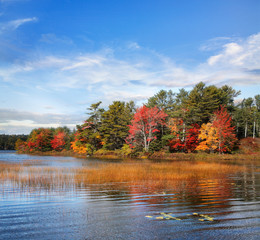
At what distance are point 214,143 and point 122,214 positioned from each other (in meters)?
45.9

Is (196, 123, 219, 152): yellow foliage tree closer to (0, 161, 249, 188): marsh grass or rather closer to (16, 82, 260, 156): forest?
(16, 82, 260, 156): forest

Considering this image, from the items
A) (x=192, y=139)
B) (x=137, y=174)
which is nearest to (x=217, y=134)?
(x=192, y=139)

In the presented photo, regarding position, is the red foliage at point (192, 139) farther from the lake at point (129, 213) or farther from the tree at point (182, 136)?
the lake at point (129, 213)

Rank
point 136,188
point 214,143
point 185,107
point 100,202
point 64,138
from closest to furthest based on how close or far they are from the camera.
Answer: point 100,202 → point 136,188 → point 214,143 → point 185,107 → point 64,138

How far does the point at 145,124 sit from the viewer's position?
52.6m

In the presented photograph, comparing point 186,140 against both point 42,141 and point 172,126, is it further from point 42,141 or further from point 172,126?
point 42,141

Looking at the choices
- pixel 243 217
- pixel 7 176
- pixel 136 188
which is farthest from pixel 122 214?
pixel 7 176

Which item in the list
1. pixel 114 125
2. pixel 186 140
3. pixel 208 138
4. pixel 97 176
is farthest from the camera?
pixel 114 125

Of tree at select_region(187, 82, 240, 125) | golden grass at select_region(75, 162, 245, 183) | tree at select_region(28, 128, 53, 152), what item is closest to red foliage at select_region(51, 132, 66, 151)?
tree at select_region(28, 128, 53, 152)

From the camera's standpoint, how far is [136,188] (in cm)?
1430

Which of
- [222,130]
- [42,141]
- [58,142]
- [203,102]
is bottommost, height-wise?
[58,142]

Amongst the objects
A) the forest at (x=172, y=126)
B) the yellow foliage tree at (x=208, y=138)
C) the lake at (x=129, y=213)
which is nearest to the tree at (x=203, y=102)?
the forest at (x=172, y=126)

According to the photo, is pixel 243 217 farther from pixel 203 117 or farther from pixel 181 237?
pixel 203 117

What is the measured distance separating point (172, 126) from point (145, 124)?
22.8ft
